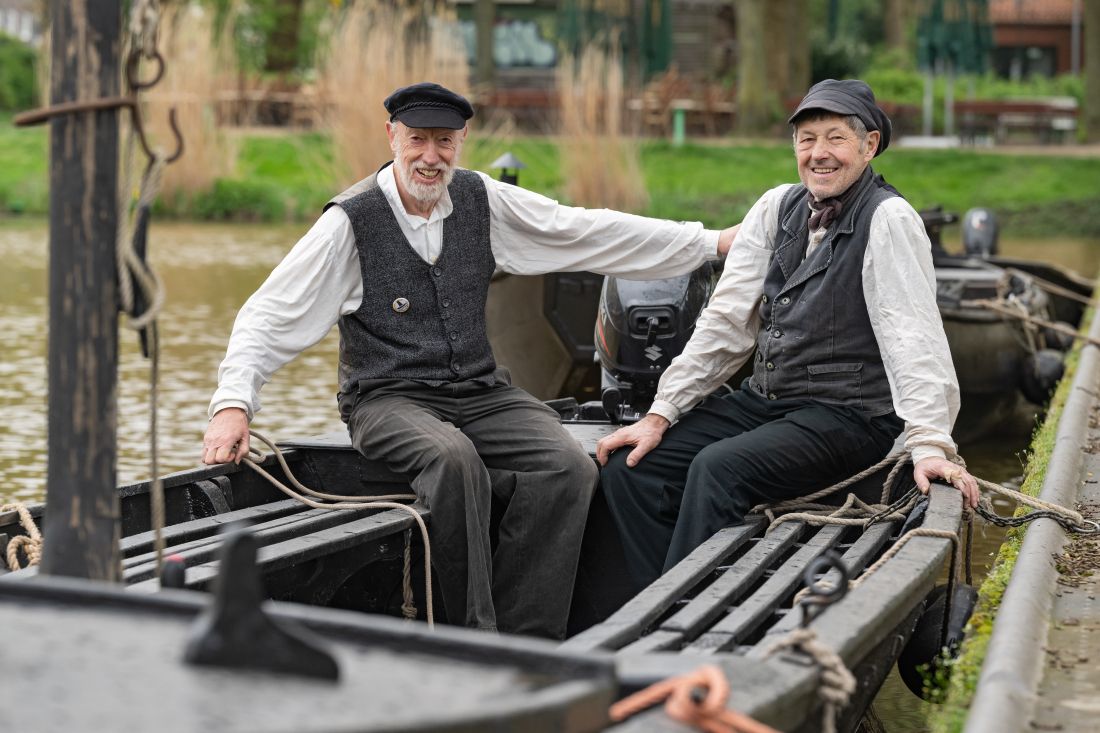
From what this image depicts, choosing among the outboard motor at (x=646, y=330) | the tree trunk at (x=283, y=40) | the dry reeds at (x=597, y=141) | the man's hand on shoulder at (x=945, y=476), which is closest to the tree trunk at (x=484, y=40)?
the tree trunk at (x=283, y=40)

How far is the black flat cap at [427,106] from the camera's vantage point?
138 inches

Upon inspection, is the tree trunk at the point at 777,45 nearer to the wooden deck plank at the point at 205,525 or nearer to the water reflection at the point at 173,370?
the water reflection at the point at 173,370

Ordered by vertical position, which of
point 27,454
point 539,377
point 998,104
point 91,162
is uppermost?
point 998,104

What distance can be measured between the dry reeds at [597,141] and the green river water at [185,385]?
3262mm

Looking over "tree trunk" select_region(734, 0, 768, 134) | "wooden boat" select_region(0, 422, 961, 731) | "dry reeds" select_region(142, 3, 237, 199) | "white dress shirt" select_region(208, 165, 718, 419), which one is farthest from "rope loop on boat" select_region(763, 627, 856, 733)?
"tree trunk" select_region(734, 0, 768, 134)

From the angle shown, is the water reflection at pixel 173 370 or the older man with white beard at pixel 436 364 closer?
the older man with white beard at pixel 436 364

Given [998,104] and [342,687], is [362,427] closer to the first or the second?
[342,687]

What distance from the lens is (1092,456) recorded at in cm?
495

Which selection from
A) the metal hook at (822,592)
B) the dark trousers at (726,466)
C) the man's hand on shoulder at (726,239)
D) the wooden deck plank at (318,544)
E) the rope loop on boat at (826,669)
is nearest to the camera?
the rope loop on boat at (826,669)

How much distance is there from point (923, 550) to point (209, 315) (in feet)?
26.8

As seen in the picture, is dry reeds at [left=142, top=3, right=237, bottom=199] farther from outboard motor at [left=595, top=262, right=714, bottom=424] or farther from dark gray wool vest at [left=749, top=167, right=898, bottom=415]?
dark gray wool vest at [left=749, top=167, right=898, bottom=415]

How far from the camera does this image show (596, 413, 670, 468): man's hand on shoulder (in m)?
3.62

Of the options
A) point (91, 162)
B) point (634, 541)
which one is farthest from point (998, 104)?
point (91, 162)

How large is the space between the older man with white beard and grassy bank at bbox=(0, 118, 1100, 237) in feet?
36.7
